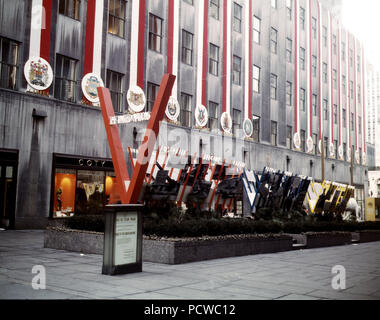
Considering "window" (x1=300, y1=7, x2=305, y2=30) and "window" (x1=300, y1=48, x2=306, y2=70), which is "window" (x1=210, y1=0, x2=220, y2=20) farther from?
"window" (x1=300, y1=7, x2=305, y2=30)

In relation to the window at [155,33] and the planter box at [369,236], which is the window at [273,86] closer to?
the window at [155,33]

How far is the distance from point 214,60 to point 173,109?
635cm

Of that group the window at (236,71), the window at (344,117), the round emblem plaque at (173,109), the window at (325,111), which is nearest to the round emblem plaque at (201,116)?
the round emblem plaque at (173,109)

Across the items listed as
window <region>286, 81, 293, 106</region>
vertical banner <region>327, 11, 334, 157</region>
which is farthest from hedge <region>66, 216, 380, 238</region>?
vertical banner <region>327, 11, 334, 157</region>

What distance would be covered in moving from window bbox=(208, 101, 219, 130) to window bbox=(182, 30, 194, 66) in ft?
11.4

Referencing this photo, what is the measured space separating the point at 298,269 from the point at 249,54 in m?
26.9

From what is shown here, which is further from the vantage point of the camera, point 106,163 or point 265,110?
point 265,110

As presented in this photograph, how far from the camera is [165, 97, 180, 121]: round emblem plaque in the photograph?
2710 cm

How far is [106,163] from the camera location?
77.4ft

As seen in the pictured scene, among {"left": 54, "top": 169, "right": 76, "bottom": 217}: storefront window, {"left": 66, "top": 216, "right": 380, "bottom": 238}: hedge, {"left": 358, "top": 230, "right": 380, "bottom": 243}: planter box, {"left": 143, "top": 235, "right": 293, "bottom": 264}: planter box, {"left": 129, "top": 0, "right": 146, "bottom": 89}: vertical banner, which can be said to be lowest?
{"left": 358, "top": 230, "right": 380, "bottom": 243}: planter box

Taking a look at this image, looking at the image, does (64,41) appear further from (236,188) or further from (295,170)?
(295,170)

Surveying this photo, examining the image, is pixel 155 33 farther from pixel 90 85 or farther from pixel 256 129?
pixel 256 129

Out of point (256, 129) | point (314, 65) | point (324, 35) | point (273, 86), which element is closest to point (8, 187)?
point (256, 129)

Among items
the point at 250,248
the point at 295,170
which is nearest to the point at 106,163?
the point at 250,248
